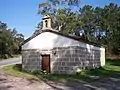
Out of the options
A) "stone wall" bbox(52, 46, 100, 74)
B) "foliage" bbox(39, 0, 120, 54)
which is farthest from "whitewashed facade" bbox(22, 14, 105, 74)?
"foliage" bbox(39, 0, 120, 54)

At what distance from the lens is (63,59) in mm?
23312

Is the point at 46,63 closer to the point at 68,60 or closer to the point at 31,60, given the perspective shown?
the point at 31,60

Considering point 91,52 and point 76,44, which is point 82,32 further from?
point 76,44

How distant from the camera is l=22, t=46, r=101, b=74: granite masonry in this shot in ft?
75.3

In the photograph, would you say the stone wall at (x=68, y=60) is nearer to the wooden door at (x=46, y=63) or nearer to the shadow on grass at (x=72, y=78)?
the wooden door at (x=46, y=63)

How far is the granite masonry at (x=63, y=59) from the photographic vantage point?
75.3 feet

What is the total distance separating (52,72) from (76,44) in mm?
3776

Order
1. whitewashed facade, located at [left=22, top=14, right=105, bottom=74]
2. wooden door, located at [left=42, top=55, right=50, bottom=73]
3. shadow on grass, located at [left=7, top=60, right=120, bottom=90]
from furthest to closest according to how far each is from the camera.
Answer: wooden door, located at [left=42, top=55, right=50, bottom=73] → whitewashed facade, located at [left=22, top=14, right=105, bottom=74] → shadow on grass, located at [left=7, top=60, right=120, bottom=90]

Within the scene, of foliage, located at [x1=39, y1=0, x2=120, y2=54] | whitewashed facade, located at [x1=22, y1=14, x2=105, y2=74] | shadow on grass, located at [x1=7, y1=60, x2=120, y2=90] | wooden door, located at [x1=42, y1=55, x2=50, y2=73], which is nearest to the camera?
shadow on grass, located at [x1=7, y1=60, x2=120, y2=90]

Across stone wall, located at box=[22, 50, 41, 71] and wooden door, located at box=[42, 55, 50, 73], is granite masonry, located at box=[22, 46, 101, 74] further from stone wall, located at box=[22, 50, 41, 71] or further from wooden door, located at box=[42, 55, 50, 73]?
wooden door, located at box=[42, 55, 50, 73]

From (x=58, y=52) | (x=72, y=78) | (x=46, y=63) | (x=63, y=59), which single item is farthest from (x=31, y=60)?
(x=72, y=78)

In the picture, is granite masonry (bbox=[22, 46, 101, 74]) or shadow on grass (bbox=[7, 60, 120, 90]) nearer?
shadow on grass (bbox=[7, 60, 120, 90])

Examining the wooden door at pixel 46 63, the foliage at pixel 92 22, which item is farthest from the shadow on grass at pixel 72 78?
the foliage at pixel 92 22

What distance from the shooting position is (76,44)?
75.5ft
